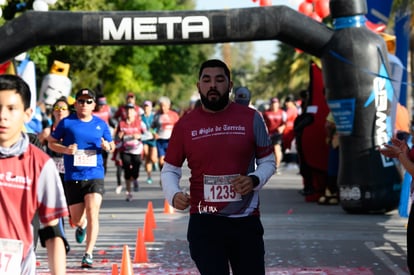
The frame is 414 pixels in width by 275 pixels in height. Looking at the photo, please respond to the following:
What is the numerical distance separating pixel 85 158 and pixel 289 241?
318 centimetres

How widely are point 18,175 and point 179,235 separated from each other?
31.4 ft

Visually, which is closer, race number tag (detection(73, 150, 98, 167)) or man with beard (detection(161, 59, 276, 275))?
man with beard (detection(161, 59, 276, 275))

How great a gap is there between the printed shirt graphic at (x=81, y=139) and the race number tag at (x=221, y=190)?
4997mm

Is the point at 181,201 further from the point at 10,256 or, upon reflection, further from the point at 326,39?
the point at 326,39

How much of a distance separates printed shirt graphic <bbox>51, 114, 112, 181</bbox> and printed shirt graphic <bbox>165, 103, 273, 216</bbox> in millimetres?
4794

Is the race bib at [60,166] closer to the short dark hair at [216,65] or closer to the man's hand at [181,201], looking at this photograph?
the short dark hair at [216,65]

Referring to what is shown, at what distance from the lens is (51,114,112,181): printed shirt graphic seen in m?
12.0

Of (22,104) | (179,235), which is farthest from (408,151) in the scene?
(179,235)

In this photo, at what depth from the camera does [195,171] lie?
7.24 metres

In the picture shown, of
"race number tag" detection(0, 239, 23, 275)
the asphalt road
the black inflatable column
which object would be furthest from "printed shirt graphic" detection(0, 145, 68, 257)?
the black inflatable column

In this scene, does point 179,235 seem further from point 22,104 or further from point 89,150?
point 22,104

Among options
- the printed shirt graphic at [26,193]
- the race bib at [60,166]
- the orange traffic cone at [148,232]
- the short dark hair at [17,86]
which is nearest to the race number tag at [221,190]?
the printed shirt graphic at [26,193]

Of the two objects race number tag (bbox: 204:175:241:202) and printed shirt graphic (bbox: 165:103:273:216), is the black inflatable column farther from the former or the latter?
race number tag (bbox: 204:175:241:202)

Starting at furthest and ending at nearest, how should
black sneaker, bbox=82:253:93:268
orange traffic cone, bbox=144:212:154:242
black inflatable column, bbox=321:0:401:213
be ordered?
black inflatable column, bbox=321:0:401:213 < orange traffic cone, bbox=144:212:154:242 < black sneaker, bbox=82:253:93:268
